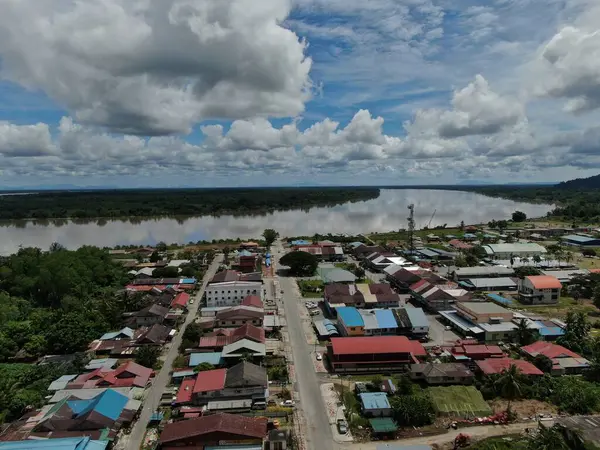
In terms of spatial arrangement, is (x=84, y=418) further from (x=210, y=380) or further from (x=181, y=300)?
(x=181, y=300)

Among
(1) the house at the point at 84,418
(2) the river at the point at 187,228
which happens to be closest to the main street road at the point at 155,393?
(1) the house at the point at 84,418

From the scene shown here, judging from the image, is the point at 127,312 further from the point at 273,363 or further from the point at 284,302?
the point at 273,363

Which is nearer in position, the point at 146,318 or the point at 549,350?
the point at 549,350

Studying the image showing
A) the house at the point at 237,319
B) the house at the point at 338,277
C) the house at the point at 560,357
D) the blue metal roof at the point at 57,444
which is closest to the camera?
the blue metal roof at the point at 57,444

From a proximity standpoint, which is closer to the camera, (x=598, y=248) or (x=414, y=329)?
(x=414, y=329)

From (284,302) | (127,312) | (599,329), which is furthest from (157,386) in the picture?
(599,329)

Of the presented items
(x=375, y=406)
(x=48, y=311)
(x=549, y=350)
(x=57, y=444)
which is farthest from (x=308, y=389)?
(x=48, y=311)

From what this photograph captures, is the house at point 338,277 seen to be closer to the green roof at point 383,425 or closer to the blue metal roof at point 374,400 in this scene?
the blue metal roof at point 374,400
